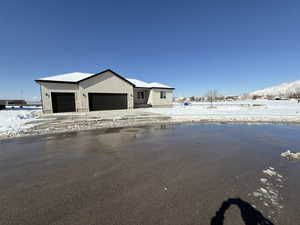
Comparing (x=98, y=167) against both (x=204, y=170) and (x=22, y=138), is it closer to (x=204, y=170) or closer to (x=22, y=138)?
(x=204, y=170)

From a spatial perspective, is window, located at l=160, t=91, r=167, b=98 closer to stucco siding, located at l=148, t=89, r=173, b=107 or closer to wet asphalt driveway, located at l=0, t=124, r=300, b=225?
stucco siding, located at l=148, t=89, r=173, b=107

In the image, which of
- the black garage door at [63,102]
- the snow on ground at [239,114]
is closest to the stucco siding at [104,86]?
the black garage door at [63,102]

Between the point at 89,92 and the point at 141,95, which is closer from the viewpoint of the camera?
the point at 89,92

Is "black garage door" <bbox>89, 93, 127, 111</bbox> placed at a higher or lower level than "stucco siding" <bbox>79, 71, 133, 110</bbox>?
lower

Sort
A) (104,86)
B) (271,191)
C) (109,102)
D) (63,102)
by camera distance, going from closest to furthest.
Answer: (271,191), (63,102), (104,86), (109,102)

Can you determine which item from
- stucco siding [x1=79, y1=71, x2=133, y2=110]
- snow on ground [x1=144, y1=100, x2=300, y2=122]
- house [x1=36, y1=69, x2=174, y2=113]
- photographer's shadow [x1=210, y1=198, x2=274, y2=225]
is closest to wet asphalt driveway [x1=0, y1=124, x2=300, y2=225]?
photographer's shadow [x1=210, y1=198, x2=274, y2=225]

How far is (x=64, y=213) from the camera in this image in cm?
206

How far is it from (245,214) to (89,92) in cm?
1962

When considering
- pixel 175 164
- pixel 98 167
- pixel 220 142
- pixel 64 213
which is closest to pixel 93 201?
pixel 64 213

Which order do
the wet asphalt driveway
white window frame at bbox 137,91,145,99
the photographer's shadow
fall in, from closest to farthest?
the photographer's shadow < the wet asphalt driveway < white window frame at bbox 137,91,145,99

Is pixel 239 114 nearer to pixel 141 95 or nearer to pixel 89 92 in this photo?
pixel 141 95

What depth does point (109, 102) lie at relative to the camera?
22703mm

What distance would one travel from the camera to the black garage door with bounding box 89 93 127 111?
71.5 feet

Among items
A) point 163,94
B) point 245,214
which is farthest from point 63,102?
point 245,214
